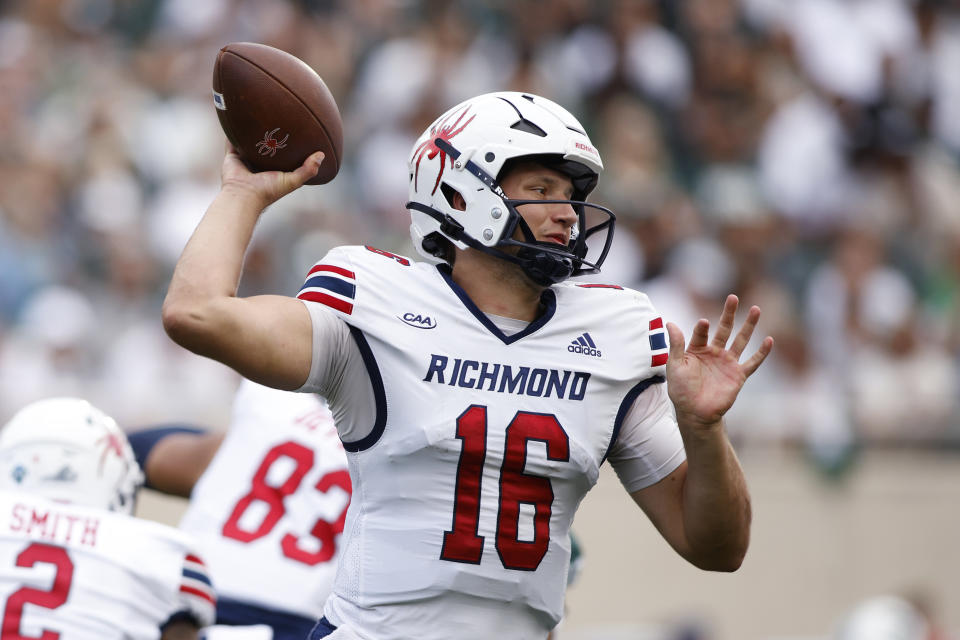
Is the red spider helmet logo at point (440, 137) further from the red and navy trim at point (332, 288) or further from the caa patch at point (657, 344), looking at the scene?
the caa patch at point (657, 344)

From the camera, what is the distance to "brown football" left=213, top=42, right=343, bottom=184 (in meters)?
3.33

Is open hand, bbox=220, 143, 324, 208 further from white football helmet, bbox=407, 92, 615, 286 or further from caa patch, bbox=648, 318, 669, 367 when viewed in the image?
caa patch, bbox=648, 318, 669, 367

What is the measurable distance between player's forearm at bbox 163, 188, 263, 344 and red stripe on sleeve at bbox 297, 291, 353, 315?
188 mm

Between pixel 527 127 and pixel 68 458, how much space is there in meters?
1.81

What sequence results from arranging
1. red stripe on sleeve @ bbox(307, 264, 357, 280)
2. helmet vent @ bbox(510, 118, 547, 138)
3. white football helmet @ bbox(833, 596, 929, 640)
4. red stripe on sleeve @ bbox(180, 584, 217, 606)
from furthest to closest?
1. white football helmet @ bbox(833, 596, 929, 640)
2. red stripe on sleeve @ bbox(180, 584, 217, 606)
3. helmet vent @ bbox(510, 118, 547, 138)
4. red stripe on sleeve @ bbox(307, 264, 357, 280)

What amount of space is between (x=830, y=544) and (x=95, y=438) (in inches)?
243

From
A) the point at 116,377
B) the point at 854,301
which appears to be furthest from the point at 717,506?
the point at 854,301

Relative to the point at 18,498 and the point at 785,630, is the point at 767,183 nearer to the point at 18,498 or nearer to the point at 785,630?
the point at 785,630

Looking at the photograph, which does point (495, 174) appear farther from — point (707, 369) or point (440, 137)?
point (707, 369)

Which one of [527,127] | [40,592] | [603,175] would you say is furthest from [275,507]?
[603,175]

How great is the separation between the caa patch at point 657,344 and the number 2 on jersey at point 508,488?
352 mm

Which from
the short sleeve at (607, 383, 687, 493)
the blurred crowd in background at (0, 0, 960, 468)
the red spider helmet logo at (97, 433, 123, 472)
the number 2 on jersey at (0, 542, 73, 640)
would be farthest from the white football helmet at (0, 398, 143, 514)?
the blurred crowd in background at (0, 0, 960, 468)

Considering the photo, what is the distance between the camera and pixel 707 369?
325cm

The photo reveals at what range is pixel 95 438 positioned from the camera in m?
4.28
